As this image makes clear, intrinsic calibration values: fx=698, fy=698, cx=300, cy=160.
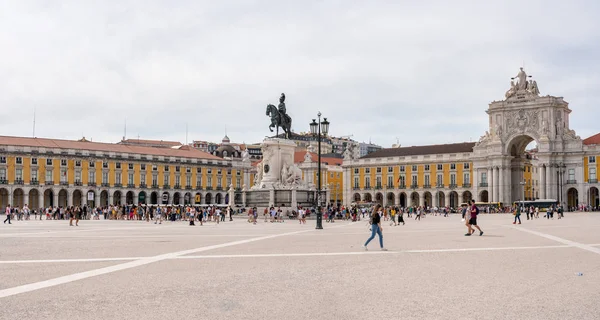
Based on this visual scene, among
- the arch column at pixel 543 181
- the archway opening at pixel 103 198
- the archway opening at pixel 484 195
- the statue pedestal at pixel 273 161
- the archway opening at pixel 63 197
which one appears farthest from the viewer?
the archway opening at pixel 484 195

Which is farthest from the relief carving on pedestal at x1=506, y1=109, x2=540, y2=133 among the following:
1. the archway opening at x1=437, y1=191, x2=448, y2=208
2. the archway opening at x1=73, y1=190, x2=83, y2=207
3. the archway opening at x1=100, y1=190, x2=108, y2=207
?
the archway opening at x1=73, y1=190, x2=83, y2=207

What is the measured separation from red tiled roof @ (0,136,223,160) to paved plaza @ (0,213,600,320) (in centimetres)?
7835

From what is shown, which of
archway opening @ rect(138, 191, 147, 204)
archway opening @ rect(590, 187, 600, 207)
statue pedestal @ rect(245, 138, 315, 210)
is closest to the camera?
statue pedestal @ rect(245, 138, 315, 210)

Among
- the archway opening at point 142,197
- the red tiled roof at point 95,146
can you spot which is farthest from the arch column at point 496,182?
the archway opening at point 142,197

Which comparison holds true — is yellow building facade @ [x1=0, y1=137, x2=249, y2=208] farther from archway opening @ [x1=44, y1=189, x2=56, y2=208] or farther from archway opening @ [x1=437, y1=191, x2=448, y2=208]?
archway opening @ [x1=437, y1=191, x2=448, y2=208]

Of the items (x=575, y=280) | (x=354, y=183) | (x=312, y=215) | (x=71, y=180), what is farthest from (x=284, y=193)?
(x=354, y=183)

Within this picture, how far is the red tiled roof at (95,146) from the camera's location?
9119cm

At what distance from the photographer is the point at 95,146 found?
323 ft

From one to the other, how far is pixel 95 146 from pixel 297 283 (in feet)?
301

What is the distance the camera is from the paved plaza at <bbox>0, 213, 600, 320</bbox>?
8.89 metres

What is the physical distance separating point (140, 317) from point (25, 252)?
9.68m

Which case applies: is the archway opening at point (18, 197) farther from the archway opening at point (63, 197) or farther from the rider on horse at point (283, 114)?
the rider on horse at point (283, 114)

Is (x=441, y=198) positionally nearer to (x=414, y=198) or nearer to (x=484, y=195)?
(x=414, y=198)

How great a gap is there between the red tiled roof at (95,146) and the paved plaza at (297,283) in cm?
7835
